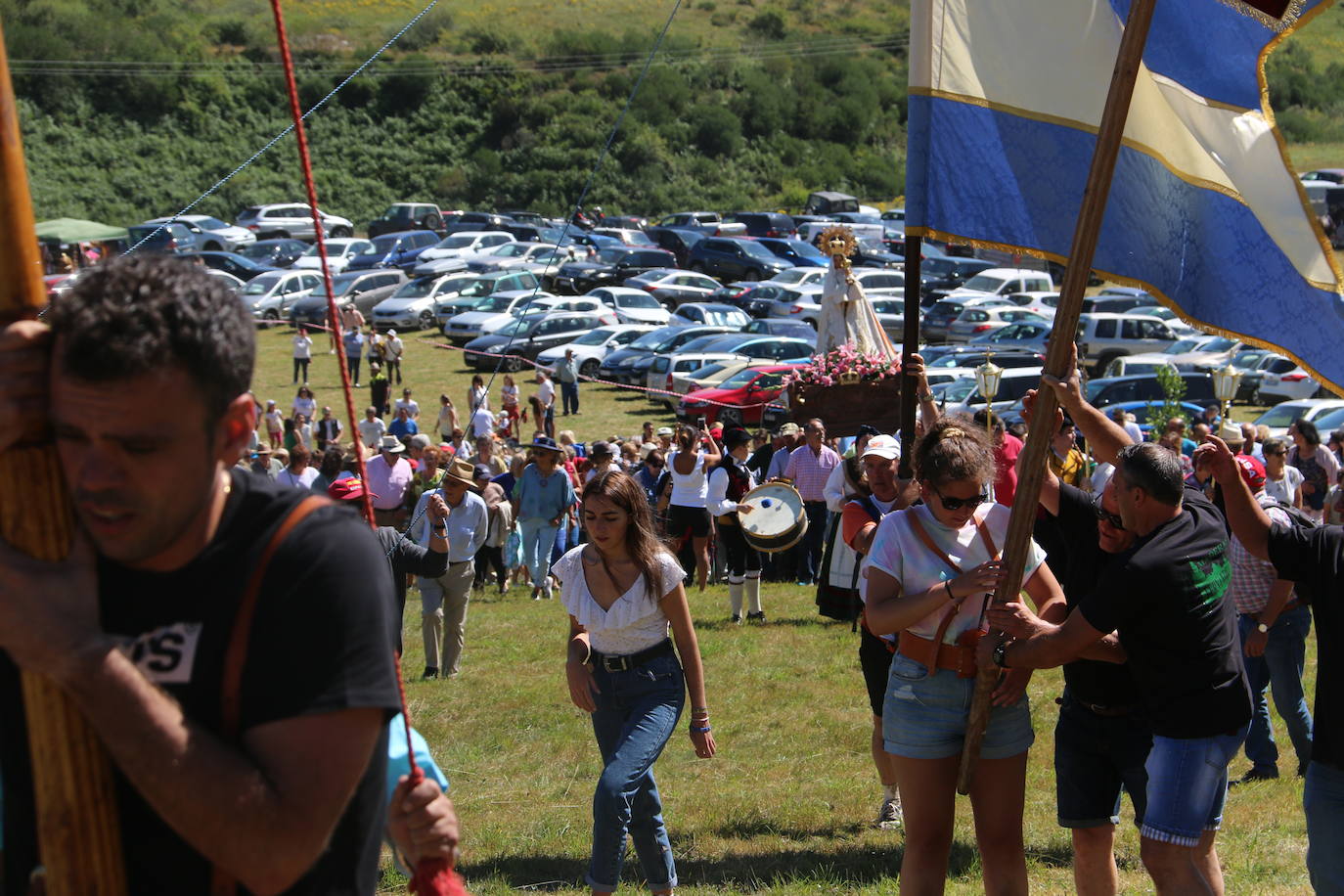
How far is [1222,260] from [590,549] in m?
2.81

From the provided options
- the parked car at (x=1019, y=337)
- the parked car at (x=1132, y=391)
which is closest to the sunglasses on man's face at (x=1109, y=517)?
the parked car at (x=1132, y=391)

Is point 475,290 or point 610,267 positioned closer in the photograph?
point 475,290

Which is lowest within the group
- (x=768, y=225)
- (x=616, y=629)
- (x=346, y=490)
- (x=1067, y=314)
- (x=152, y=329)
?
(x=768, y=225)

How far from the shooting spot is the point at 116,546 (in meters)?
1.77

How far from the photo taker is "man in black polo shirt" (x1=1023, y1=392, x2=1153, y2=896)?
4.80 meters

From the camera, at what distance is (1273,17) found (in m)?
5.06

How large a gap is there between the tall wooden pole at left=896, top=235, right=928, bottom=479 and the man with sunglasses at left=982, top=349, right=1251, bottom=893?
960 millimetres

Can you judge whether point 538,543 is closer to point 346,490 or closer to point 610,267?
point 346,490

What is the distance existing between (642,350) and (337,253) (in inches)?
758

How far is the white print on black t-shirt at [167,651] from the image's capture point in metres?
1.83

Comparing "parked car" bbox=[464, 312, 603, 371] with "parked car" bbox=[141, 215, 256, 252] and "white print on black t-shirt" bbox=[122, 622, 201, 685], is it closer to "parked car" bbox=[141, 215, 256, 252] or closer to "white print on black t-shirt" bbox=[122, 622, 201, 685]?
"parked car" bbox=[141, 215, 256, 252]

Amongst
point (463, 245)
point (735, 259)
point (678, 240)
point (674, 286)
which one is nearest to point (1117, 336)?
point (674, 286)

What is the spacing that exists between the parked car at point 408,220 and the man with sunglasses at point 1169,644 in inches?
2058

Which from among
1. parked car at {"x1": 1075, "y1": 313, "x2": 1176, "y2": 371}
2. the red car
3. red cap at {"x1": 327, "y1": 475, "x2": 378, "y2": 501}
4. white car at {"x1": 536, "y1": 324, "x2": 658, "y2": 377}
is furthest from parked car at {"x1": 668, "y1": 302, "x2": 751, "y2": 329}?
red cap at {"x1": 327, "y1": 475, "x2": 378, "y2": 501}
